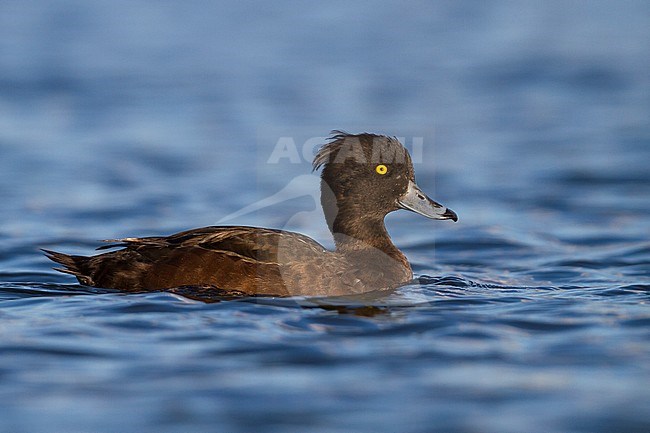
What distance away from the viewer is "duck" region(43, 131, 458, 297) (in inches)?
345

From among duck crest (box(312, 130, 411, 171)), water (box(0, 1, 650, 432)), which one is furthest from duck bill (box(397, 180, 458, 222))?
water (box(0, 1, 650, 432))

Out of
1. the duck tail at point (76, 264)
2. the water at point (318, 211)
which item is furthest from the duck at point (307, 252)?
the water at point (318, 211)

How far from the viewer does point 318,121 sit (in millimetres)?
17078

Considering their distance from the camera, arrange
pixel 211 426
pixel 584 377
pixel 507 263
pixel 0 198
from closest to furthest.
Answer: pixel 211 426 < pixel 584 377 < pixel 507 263 < pixel 0 198

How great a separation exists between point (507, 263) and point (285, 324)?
3714 mm

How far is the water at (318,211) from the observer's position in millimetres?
6820

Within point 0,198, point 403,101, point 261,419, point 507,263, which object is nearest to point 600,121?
point 403,101

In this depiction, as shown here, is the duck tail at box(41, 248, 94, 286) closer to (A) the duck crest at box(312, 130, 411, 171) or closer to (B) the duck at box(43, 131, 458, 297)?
(B) the duck at box(43, 131, 458, 297)

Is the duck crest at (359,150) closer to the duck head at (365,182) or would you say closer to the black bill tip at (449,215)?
the duck head at (365,182)

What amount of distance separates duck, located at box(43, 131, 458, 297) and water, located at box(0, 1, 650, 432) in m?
0.21

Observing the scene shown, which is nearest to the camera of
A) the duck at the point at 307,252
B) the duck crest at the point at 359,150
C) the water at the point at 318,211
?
the water at the point at 318,211

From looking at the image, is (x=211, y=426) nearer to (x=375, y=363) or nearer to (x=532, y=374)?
(x=375, y=363)

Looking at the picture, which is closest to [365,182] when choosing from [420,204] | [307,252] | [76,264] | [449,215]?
[420,204]

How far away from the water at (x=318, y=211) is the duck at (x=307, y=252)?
0.69 ft
